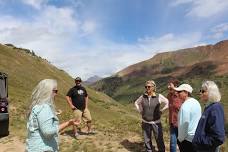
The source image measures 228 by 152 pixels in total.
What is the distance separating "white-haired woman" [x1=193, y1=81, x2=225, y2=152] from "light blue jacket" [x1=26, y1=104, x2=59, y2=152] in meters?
2.27

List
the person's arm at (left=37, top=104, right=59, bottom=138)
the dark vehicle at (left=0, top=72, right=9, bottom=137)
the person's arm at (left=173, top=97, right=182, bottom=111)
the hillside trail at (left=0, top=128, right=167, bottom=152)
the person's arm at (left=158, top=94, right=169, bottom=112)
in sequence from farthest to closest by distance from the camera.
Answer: the dark vehicle at (left=0, top=72, right=9, bottom=137) → the hillside trail at (left=0, top=128, right=167, bottom=152) → the person's arm at (left=158, top=94, right=169, bottom=112) → the person's arm at (left=173, top=97, right=182, bottom=111) → the person's arm at (left=37, top=104, right=59, bottom=138)

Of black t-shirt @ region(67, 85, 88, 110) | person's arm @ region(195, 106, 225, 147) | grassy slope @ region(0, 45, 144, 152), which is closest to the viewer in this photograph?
person's arm @ region(195, 106, 225, 147)

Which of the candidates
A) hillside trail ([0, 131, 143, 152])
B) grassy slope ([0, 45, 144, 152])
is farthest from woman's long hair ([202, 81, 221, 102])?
grassy slope ([0, 45, 144, 152])

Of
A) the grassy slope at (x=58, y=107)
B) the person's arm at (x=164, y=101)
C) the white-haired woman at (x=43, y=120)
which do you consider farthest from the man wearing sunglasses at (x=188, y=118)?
the grassy slope at (x=58, y=107)

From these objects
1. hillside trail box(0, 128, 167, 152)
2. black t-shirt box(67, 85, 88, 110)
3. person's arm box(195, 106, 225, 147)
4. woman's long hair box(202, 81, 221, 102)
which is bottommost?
hillside trail box(0, 128, 167, 152)

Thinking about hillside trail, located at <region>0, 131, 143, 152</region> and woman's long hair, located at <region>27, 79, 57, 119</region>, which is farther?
hillside trail, located at <region>0, 131, 143, 152</region>

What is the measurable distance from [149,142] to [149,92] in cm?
140

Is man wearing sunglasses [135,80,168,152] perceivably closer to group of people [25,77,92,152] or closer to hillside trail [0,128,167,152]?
hillside trail [0,128,167,152]

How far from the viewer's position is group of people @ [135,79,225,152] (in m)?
6.86

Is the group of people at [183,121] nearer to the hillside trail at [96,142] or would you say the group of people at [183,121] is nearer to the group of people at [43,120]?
the group of people at [43,120]

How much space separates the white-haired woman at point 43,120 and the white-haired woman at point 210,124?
82.2 inches

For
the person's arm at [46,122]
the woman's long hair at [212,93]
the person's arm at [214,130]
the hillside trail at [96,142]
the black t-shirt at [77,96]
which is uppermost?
the black t-shirt at [77,96]

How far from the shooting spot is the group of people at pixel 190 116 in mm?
6863

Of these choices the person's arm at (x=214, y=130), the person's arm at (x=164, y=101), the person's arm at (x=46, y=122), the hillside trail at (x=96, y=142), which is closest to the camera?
the person's arm at (x=46, y=122)
